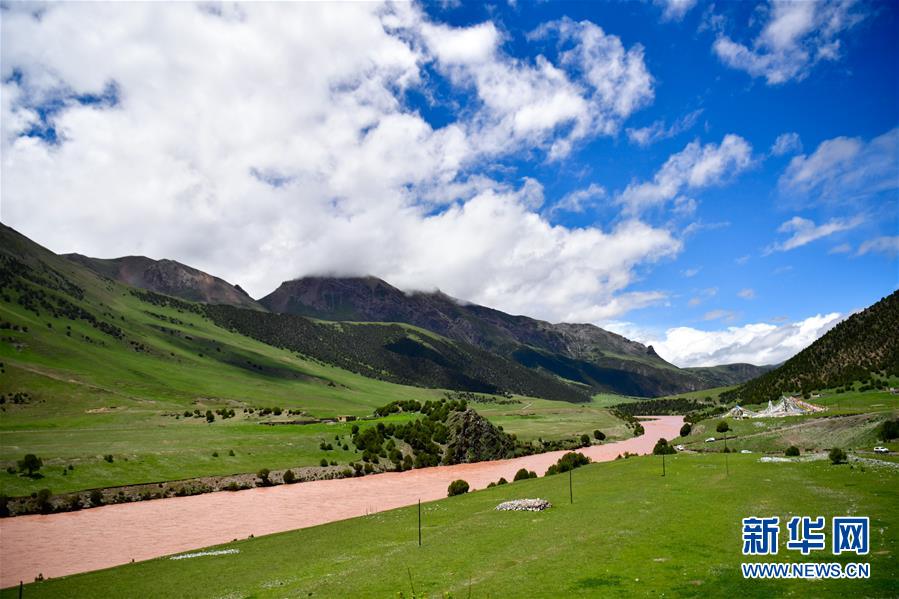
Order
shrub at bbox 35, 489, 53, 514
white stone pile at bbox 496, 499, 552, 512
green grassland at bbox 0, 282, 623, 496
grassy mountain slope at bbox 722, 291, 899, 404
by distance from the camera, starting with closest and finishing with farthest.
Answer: white stone pile at bbox 496, 499, 552, 512 < shrub at bbox 35, 489, 53, 514 < green grassland at bbox 0, 282, 623, 496 < grassy mountain slope at bbox 722, 291, 899, 404

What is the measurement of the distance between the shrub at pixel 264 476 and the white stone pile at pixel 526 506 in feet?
138

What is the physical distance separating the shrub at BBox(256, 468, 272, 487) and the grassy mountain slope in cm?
10076

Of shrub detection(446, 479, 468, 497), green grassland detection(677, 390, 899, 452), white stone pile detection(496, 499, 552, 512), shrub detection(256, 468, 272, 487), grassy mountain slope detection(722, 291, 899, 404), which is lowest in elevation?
shrub detection(256, 468, 272, 487)

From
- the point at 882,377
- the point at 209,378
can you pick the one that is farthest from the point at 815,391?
the point at 209,378

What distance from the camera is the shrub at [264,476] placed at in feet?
214

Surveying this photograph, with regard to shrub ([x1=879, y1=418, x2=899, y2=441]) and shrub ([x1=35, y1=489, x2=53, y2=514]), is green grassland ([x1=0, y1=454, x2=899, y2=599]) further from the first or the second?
shrub ([x1=35, y1=489, x2=53, y2=514])

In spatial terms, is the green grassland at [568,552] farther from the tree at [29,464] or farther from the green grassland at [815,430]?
the tree at [29,464]

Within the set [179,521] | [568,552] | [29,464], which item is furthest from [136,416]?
[568,552]

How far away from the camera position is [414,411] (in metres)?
112

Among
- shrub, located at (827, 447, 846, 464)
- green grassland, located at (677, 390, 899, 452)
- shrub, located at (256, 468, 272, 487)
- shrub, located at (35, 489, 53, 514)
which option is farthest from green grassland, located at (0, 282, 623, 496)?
shrub, located at (827, 447, 846, 464)

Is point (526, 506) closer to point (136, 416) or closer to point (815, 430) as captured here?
point (815, 430)

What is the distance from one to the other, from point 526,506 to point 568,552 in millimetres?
12924

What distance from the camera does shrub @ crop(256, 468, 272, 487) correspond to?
6512 cm

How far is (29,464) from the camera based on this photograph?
172 ft
